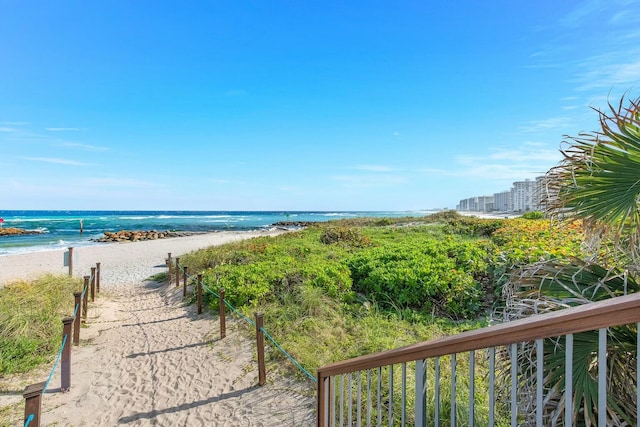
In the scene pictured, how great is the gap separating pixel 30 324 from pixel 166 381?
319 cm

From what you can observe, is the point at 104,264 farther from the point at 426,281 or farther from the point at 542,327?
the point at 542,327

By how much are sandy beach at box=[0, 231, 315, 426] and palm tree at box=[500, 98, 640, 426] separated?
3033mm

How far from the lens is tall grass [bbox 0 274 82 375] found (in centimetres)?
573

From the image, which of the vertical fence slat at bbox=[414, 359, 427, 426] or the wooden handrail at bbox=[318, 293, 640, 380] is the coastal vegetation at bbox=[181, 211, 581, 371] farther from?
the wooden handrail at bbox=[318, 293, 640, 380]

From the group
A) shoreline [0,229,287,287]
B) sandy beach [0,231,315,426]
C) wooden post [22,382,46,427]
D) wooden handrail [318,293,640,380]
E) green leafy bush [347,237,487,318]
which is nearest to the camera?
wooden handrail [318,293,640,380]

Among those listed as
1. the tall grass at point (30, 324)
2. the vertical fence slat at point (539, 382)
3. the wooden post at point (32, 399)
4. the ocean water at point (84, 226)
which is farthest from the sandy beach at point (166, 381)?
the ocean water at point (84, 226)

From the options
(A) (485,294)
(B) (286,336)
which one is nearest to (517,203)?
(A) (485,294)

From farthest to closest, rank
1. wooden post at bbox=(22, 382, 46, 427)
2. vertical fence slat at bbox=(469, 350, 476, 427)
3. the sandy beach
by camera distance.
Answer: the sandy beach, wooden post at bbox=(22, 382, 46, 427), vertical fence slat at bbox=(469, 350, 476, 427)

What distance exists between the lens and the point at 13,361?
5.56 meters

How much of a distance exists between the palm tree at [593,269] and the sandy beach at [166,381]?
303 centimetres

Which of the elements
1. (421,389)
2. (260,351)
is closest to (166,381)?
(260,351)

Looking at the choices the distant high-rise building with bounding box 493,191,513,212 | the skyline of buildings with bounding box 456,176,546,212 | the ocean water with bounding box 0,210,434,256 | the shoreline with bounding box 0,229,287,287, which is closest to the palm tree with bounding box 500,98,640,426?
the skyline of buildings with bounding box 456,176,546,212

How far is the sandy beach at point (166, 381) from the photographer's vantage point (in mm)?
4590

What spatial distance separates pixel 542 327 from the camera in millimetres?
1074
